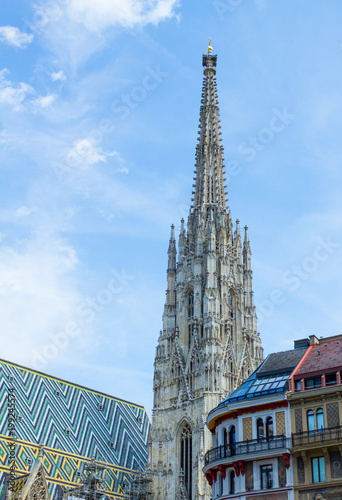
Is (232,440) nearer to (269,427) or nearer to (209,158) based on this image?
(269,427)

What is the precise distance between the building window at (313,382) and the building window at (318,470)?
345cm

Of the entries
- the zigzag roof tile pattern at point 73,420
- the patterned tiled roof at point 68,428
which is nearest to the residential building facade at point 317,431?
the patterned tiled roof at point 68,428

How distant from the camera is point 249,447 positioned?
3359cm

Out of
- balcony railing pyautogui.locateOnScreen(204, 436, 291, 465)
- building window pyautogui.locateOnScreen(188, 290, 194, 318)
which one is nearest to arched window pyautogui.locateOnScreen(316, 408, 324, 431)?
balcony railing pyautogui.locateOnScreen(204, 436, 291, 465)

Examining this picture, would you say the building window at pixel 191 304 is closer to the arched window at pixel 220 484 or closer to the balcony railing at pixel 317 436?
the arched window at pixel 220 484

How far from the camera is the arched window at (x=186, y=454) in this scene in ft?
229

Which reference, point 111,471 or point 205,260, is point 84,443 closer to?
point 111,471

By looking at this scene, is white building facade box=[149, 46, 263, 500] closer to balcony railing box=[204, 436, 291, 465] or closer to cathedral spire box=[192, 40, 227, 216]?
cathedral spire box=[192, 40, 227, 216]

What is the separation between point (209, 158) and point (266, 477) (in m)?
60.6

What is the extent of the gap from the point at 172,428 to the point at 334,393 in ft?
141

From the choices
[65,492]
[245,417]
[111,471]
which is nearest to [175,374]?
[111,471]

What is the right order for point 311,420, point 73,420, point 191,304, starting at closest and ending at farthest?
1. point 311,420
2. point 73,420
3. point 191,304

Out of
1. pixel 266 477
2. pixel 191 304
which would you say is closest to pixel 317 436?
pixel 266 477

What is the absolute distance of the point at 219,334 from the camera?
248 feet
